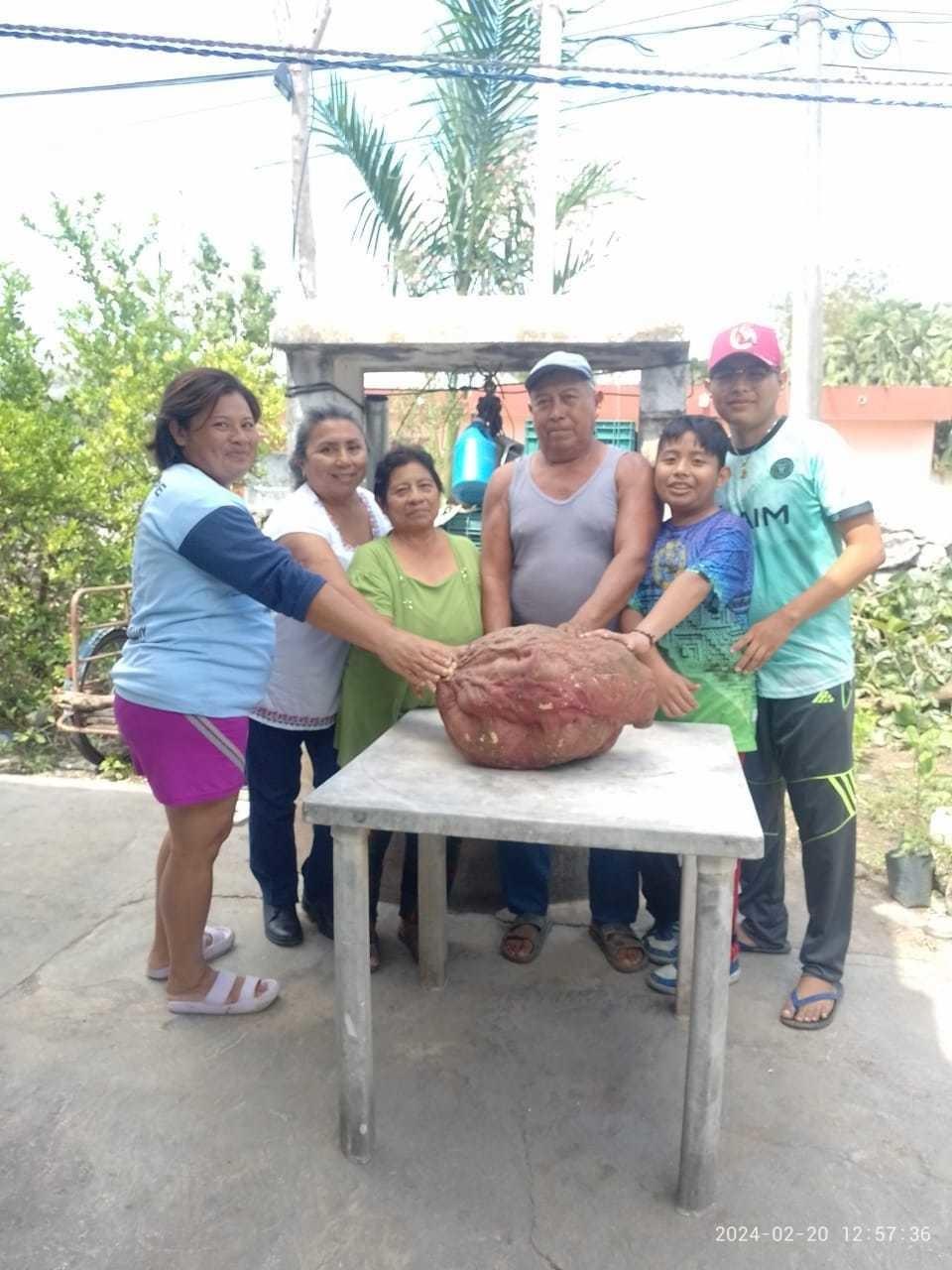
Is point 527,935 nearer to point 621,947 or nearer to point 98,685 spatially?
point 621,947

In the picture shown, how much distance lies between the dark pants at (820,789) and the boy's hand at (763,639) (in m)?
0.21

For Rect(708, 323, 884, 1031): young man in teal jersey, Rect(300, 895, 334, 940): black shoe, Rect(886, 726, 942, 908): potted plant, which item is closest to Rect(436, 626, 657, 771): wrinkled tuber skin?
Rect(708, 323, 884, 1031): young man in teal jersey

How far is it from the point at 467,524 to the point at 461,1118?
270 cm

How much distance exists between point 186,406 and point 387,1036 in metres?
1.82

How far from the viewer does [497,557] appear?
115 inches

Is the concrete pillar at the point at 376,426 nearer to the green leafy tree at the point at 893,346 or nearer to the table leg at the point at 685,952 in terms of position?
the table leg at the point at 685,952

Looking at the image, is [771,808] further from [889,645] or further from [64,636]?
[64,636]

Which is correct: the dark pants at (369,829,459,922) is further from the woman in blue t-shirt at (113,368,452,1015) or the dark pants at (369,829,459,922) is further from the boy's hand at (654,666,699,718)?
the boy's hand at (654,666,699,718)

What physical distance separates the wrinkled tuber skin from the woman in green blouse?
0.45m

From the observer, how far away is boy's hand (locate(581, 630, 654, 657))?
2412 millimetres

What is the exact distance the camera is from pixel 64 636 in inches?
241

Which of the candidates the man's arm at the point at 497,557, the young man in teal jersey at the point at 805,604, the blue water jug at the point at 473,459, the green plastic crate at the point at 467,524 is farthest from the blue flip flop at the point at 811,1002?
the blue water jug at the point at 473,459

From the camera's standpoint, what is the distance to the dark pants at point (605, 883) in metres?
3.02

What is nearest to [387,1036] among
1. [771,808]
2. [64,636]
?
[771,808]
